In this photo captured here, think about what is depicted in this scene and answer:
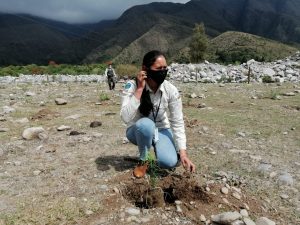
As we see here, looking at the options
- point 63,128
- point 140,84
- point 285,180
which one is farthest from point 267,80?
point 140,84

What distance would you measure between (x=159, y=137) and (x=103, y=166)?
41.1 inches

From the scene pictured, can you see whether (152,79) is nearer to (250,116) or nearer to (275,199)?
(275,199)

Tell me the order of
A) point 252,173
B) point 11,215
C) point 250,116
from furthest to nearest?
point 250,116, point 252,173, point 11,215

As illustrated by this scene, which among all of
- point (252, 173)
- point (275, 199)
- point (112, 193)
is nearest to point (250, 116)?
point (252, 173)

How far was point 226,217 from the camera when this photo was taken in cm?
444

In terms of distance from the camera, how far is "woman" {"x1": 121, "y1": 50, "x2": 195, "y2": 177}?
16.5 ft

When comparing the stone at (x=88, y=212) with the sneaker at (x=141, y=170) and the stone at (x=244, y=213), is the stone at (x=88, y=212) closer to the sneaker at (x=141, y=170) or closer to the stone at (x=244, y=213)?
the sneaker at (x=141, y=170)

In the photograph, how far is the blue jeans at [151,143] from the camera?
5302mm

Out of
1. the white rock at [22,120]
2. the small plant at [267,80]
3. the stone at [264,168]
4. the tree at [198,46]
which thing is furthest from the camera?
the tree at [198,46]

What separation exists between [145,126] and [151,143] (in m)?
0.36

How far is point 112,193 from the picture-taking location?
5070 mm

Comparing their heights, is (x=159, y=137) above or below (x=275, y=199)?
above

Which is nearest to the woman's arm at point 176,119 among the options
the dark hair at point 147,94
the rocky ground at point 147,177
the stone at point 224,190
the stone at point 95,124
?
the dark hair at point 147,94

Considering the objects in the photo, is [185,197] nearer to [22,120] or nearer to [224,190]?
[224,190]
